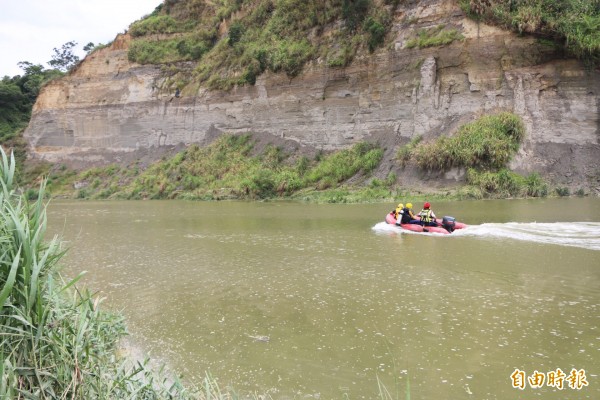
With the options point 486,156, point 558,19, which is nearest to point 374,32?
point 558,19

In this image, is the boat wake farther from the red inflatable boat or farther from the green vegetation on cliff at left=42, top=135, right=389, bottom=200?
the green vegetation on cliff at left=42, top=135, right=389, bottom=200

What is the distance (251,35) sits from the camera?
42281 mm

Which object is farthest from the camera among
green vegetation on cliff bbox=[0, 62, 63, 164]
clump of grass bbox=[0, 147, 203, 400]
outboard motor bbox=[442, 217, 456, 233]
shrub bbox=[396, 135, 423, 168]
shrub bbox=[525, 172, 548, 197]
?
green vegetation on cliff bbox=[0, 62, 63, 164]

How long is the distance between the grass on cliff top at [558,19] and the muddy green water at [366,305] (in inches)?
542

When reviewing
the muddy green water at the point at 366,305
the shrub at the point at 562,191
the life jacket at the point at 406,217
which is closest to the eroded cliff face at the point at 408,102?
the shrub at the point at 562,191

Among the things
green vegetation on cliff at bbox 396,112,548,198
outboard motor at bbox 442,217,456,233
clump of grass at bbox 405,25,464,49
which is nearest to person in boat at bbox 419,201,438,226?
outboard motor at bbox 442,217,456,233

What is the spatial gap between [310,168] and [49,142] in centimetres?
3123

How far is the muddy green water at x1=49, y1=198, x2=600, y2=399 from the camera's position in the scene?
5.62 metres

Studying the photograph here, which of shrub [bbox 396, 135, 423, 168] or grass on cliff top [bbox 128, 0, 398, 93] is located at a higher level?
grass on cliff top [bbox 128, 0, 398, 93]

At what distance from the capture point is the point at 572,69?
91.2 feet

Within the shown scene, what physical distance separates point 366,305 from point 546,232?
833cm

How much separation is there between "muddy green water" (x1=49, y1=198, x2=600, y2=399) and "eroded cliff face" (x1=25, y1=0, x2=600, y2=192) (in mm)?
12616

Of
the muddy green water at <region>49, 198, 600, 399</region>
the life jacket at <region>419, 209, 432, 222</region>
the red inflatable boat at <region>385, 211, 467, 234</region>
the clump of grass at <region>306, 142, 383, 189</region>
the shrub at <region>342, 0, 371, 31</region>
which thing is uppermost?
the shrub at <region>342, 0, 371, 31</region>

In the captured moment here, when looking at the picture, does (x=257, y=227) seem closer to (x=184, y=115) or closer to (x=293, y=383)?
(x=293, y=383)
